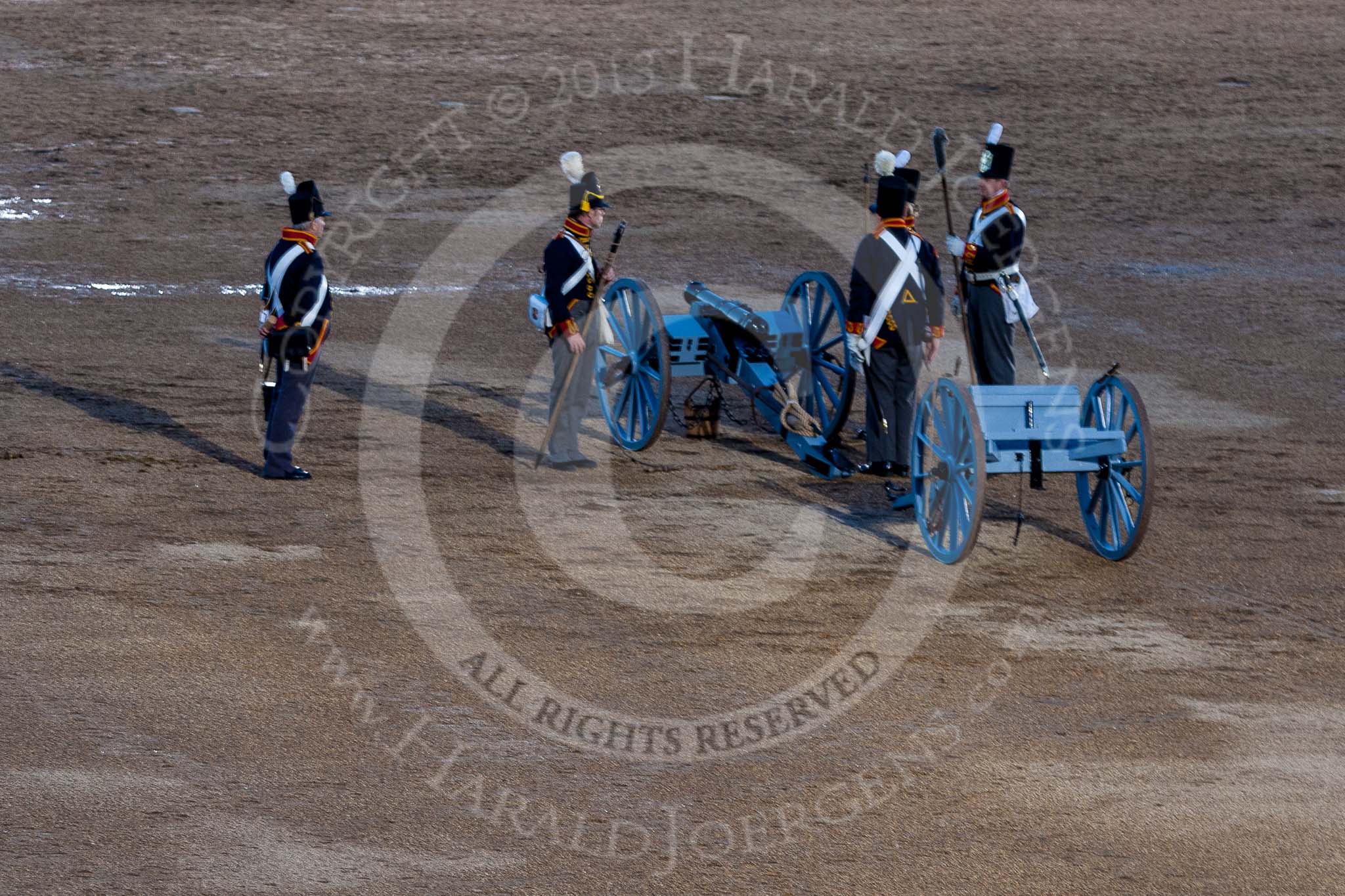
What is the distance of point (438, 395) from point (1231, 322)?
6927 mm

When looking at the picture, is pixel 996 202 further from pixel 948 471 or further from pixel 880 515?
pixel 948 471

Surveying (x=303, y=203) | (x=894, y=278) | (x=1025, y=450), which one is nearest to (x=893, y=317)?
(x=894, y=278)

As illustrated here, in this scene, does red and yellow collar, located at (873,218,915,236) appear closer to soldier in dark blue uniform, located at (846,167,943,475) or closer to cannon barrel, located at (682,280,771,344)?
soldier in dark blue uniform, located at (846,167,943,475)

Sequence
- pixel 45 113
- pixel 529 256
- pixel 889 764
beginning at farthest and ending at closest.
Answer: pixel 45 113 → pixel 529 256 → pixel 889 764

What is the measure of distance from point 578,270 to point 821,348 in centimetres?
162

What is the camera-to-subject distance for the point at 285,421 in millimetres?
9148

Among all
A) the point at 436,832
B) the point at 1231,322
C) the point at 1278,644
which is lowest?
the point at 436,832

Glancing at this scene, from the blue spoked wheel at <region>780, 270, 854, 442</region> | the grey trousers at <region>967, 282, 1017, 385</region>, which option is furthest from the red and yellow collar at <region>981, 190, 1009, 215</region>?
the blue spoked wheel at <region>780, 270, 854, 442</region>

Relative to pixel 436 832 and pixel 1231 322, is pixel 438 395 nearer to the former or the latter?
pixel 436 832

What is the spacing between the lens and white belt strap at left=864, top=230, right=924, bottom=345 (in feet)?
29.4

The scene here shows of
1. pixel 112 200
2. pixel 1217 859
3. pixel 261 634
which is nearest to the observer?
pixel 1217 859

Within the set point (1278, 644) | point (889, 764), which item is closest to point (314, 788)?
point (889, 764)

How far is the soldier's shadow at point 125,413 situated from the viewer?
9625 millimetres

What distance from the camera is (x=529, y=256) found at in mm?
14891
